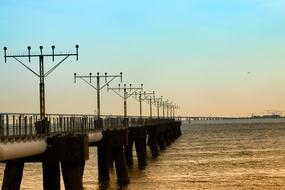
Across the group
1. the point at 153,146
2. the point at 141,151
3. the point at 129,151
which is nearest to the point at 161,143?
the point at 153,146

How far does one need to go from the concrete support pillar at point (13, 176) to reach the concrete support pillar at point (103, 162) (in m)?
14.4

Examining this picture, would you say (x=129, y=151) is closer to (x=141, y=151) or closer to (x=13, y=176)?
Result: (x=141, y=151)

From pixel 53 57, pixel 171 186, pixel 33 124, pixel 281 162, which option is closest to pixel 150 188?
pixel 171 186

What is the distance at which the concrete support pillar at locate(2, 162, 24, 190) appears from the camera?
2830cm

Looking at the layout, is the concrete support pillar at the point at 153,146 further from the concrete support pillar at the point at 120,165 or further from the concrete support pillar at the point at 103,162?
the concrete support pillar at the point at 120,165

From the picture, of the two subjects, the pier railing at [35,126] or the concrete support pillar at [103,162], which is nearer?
the pier railing at [35,126]

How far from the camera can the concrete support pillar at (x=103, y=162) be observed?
42969 mm

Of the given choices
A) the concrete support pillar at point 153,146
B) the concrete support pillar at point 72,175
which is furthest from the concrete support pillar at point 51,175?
the concrete support pillar at point 153,146

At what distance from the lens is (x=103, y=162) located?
43.2 meters

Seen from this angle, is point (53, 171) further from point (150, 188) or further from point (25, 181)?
point (25, 181)

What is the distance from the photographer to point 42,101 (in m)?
34.6

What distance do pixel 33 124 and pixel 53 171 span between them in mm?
2337

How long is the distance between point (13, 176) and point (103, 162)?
15025 mm

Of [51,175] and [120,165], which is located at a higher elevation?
[51,175]
